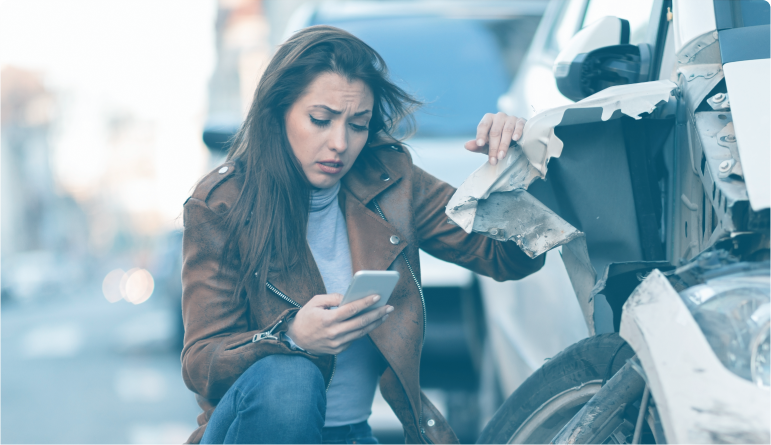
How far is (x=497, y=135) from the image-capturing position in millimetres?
1681

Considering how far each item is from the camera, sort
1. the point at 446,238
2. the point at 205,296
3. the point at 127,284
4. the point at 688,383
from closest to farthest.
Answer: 1. the point at 688,383
2. the point at 205,296
3. the point at 446,238
4. the point at 127,284

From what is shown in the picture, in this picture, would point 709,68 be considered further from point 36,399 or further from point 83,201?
point 83,201

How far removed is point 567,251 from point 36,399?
616cm

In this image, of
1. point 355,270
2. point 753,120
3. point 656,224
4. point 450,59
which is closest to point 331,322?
point 355,270

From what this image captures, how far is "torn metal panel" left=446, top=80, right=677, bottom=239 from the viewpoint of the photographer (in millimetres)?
1464

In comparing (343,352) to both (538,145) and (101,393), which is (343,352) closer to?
(538,145)

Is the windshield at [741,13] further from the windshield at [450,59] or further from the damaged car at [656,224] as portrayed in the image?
the windshield at [450,59]

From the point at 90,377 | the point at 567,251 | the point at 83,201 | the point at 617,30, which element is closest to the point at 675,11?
the point at 617,30

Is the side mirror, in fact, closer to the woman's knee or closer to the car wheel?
the car wheel

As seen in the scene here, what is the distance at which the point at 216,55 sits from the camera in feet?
176

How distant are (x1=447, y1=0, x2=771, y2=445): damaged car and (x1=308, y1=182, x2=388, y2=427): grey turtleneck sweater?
1.50ft

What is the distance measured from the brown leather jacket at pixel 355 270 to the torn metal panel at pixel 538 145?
0.93ft

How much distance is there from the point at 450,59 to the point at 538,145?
2408 mm

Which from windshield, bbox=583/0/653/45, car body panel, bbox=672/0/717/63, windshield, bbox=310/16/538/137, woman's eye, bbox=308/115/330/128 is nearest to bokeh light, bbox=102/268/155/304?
windshield, bbox=310/16/538/137
